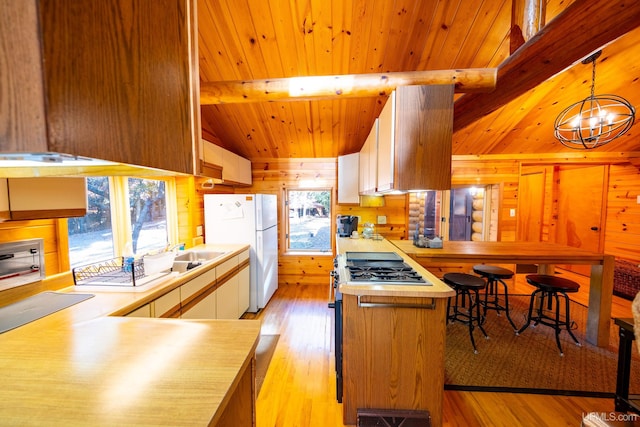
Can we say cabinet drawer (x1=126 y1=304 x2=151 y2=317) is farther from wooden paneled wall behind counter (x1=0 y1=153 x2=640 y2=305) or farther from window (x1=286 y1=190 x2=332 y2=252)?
window (x1=286 y1=190 x2=332 y2=252)

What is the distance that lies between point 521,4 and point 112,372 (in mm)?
3064

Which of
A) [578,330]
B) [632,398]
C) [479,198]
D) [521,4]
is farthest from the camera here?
[479,198]

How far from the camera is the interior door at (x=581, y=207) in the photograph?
4.09 m

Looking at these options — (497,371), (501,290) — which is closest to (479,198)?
(501,290)

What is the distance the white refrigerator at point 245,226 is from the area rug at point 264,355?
696mm

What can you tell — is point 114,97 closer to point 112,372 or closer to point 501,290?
point 112,372

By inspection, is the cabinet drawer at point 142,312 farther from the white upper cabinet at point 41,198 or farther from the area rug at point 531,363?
the area rug at point 531,363

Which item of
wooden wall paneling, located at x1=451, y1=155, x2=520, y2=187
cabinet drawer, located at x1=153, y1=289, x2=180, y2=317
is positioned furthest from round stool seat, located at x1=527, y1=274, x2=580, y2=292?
cabinet drawer, located at x1=153, y1=289, x2=180, y2=317

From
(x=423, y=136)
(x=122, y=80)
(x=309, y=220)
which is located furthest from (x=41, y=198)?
(x=309, y=220)

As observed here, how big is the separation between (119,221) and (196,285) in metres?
1.00

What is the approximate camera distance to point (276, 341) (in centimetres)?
250

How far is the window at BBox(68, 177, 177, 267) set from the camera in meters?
1.94

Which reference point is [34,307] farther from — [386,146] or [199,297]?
[386,146]

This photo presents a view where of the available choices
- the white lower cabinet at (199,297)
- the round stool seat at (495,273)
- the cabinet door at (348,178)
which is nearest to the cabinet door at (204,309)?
the white lower cabinet at (199,297)
